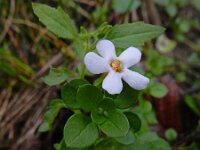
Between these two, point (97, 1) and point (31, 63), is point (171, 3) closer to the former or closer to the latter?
point (97, 1)

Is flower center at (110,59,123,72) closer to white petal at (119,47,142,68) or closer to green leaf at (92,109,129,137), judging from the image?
white petal at (119,47,142,68)

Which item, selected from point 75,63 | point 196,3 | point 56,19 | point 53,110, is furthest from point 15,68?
Result: point 196,3

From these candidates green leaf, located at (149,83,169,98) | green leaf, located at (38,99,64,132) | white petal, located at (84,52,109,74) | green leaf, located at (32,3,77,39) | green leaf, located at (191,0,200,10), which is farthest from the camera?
green leaf, located at (191,0,200,10)

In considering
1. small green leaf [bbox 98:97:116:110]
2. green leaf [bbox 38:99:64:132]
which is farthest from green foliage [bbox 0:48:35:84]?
small green leaf [bbox 98:97:116:110]

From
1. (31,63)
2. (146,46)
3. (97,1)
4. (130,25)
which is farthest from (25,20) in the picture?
(130,25)

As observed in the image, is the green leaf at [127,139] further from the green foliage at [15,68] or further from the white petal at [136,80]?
the green foliage at [15,68]
